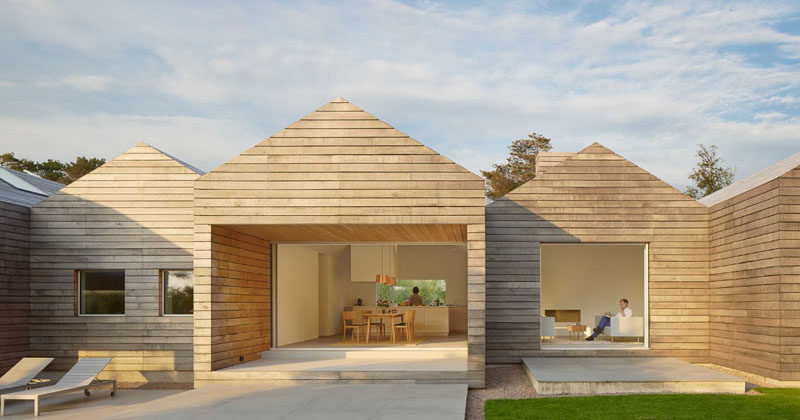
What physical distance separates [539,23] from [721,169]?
23025mm

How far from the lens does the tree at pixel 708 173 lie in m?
35.0

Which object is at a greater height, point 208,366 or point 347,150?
point 347,150

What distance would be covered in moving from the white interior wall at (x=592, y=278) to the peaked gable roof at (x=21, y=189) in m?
12.9

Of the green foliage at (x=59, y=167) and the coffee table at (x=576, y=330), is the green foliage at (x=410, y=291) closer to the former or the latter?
the coffee table at (x=576, y=330)

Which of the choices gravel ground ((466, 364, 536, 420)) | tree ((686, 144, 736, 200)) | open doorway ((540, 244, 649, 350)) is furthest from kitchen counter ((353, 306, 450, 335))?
tree ((686, 144, 736, 200))

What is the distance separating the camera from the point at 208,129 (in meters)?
19.7

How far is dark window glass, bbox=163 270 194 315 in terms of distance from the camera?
12102 millimetres

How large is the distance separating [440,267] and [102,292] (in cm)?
1047

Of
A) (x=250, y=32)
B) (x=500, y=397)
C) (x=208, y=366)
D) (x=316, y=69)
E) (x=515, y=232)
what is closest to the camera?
(x=500, y=397)

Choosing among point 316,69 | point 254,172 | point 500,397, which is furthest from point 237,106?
point 500,397

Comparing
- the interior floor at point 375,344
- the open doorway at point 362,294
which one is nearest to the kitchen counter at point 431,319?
the open doorway at point 362,294

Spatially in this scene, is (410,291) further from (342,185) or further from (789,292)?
(789,292)

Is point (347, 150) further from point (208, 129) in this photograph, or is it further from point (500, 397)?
point (208, 129)

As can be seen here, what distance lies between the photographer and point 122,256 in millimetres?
12102
